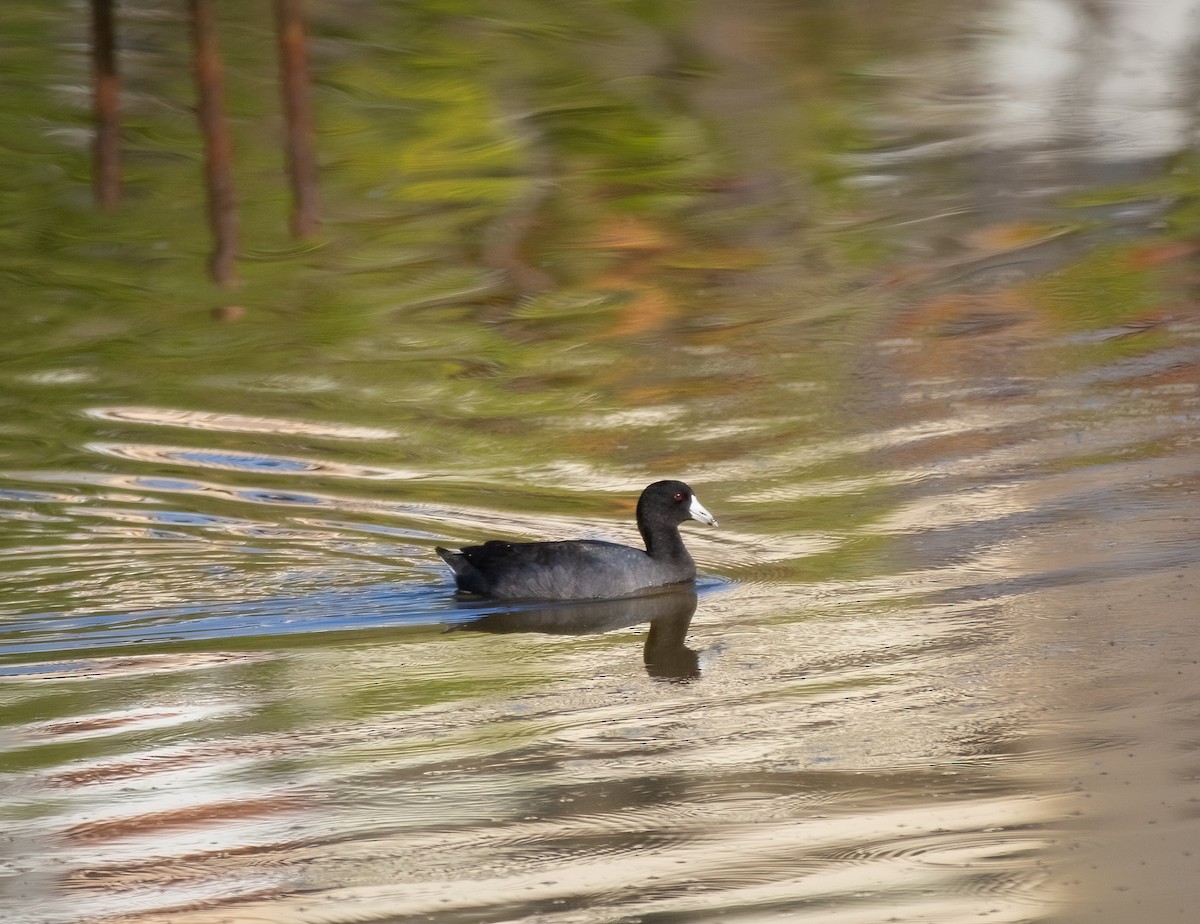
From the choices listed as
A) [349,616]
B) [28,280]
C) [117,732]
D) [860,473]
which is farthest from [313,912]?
[28,280]

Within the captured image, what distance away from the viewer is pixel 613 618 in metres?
9.87

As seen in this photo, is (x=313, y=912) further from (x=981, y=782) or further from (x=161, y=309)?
(x=161, y=309)

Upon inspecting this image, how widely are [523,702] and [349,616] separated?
171 centimetres

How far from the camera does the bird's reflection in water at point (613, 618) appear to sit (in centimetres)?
941

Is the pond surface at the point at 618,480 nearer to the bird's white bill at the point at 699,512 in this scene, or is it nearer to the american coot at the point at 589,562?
the american coot at the point at 589,562

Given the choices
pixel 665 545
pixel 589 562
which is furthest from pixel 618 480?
pixel 589 562

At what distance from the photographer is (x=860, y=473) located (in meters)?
11.4

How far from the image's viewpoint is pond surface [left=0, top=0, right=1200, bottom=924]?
6562 mm

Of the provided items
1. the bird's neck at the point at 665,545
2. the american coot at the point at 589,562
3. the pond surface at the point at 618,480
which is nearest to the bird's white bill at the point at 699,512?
the american coot at the point at 589,562

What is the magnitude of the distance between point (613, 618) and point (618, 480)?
1.95 metres

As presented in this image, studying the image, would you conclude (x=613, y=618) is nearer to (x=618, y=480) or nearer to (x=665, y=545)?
(x=665, y=545)

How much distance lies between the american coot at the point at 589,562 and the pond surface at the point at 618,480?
0.45ft

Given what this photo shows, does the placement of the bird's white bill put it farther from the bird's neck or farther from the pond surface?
the pond surface

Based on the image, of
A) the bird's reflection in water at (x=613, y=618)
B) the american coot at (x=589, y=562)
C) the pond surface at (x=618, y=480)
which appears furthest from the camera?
the american coot at (x=589, y=562)
